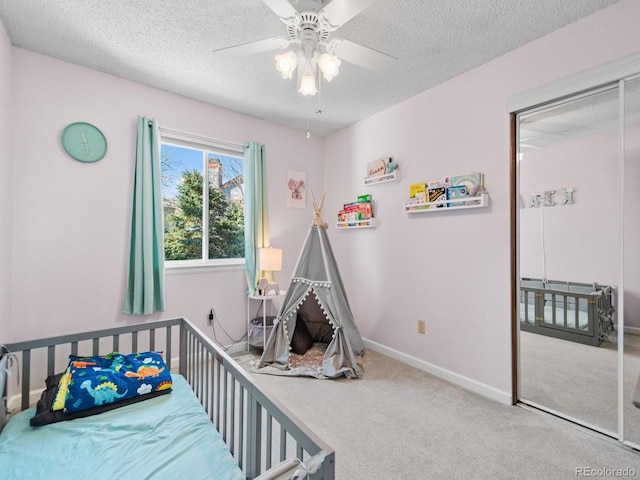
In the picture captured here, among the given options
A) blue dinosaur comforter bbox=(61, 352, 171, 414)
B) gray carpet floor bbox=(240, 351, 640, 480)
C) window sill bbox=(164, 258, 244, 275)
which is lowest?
gray carpet floor bbox=(240, 351, 640, 480)

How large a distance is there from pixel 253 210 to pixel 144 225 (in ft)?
3.41

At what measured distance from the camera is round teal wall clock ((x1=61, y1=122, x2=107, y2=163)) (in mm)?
2336

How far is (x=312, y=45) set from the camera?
156cm

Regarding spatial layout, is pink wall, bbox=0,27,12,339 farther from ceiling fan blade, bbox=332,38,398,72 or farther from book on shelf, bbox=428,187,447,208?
book on shelf, bbox=428,187,447,208

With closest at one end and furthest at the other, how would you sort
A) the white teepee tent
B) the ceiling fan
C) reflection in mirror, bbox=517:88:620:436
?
the ceiling fan → reflection in mirror, bbox=517:88:620:436 → the white teepee tent

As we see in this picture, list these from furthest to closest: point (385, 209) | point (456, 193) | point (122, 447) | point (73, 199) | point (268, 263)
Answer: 1. point (385, 209)
2. point (268, 263)
3. point (456, 193)
4. point (73, 199)
5. point (122, 447)

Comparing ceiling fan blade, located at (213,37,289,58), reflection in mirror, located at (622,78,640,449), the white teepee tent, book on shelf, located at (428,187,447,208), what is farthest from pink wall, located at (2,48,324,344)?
reflection in mirror, located at (622,78,640,449)

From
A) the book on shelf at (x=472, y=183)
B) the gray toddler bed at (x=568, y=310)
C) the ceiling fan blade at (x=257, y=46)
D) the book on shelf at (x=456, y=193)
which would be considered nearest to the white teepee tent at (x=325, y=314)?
the book on shelf at (x=456, y=193)

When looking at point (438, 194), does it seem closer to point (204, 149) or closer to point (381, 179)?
point (381, 179)

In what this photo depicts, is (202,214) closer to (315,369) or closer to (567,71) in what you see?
(315,369)

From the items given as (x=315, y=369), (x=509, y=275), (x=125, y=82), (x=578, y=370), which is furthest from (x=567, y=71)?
(x=125, y=82)

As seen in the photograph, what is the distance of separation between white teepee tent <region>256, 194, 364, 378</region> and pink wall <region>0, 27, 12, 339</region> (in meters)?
1.88

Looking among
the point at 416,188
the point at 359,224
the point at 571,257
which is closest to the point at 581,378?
the point at 571,257

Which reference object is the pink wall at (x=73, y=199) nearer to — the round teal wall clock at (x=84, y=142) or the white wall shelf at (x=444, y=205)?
the round teal wall clock at (x=84, y=142)
